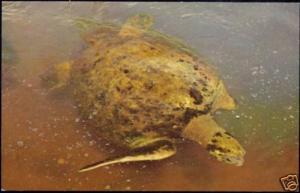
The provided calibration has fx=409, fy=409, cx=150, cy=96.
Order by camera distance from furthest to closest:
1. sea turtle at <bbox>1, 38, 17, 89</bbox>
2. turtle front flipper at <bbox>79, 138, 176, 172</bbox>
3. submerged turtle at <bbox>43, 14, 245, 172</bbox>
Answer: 1. sea turtle at <bbox>1, 38, 17, 89</bbox>
2. submerged turtle at <bbox>43, 14, 245, 172</bbox>
3. turtle front flipper at <bbox>79, 138, 176, 172</bbox>

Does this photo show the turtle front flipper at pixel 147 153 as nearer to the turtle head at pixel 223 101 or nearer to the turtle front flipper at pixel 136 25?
the turtle head at pixel 223 101

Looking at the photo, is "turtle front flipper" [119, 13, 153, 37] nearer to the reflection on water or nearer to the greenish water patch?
the reflection on water

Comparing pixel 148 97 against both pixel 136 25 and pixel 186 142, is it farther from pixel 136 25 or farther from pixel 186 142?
pixel 136 25

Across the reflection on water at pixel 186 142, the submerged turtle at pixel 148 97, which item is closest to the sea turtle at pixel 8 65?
the reflection on water at pixel 186 142

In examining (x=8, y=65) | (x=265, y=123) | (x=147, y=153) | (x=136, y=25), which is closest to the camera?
(x=147, y=153)

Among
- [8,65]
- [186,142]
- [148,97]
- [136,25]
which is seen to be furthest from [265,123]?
[8,65]

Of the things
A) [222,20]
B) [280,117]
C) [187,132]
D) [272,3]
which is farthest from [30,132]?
[272,3]

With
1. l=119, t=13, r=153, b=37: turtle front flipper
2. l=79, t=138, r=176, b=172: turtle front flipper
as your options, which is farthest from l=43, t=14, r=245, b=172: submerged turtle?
l=119, t=13, r=153, b=37: turtle front flipper
